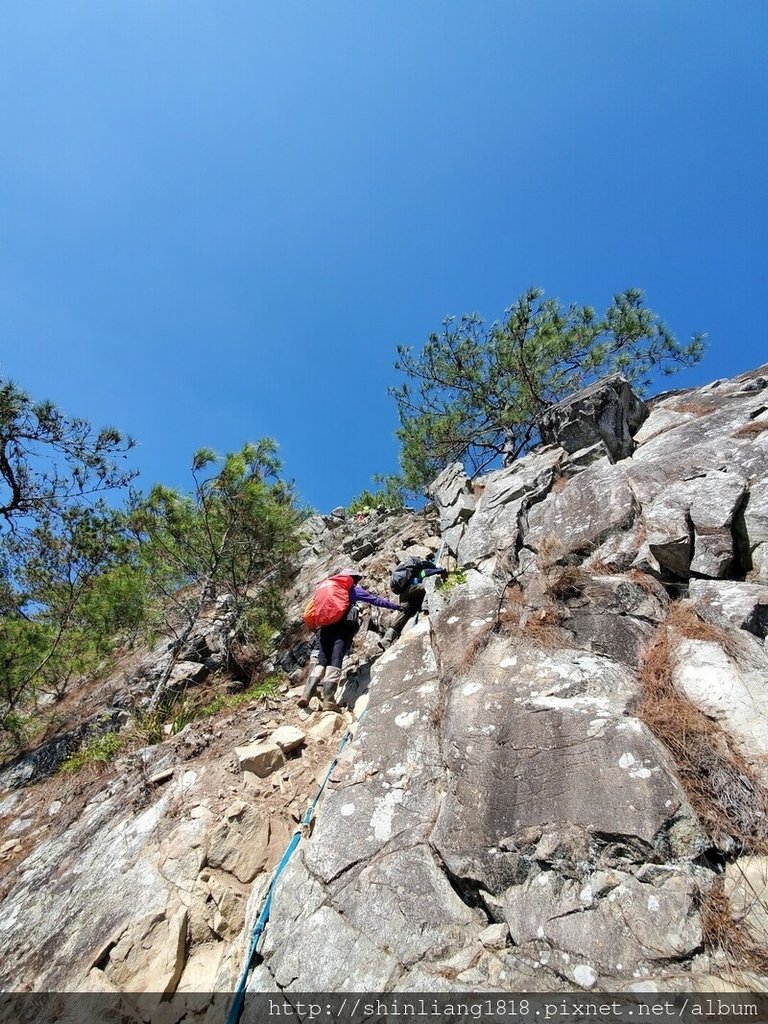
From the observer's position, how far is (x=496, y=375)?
12.4 m

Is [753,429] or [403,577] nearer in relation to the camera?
[753,429]

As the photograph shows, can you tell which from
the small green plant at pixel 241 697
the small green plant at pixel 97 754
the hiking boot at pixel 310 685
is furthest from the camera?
the small green plant at pixel 241 697

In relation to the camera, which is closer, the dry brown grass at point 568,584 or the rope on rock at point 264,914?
the rope on rock at point 264,914

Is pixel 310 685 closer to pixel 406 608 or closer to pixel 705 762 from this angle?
pixel 406 608

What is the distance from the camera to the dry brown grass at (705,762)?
2.81 m

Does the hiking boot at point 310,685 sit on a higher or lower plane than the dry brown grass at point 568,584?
lower

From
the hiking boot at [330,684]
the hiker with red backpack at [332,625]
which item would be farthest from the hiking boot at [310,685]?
the hiking boot at [330,684]

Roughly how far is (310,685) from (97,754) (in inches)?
140

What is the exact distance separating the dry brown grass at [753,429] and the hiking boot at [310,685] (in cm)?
717

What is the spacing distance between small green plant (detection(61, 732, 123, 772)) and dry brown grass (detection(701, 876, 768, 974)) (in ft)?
23.4

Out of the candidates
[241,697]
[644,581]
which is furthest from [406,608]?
[644,581]

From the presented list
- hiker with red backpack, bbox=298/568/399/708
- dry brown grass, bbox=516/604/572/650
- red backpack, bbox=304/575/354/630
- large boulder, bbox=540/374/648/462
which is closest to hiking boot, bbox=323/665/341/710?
hiker with red backpack, bbox=298/568/399/708

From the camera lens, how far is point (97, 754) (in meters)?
6.80

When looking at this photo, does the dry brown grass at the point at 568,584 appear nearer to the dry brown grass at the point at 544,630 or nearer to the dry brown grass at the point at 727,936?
the dry brown grass at the point at 544,630
